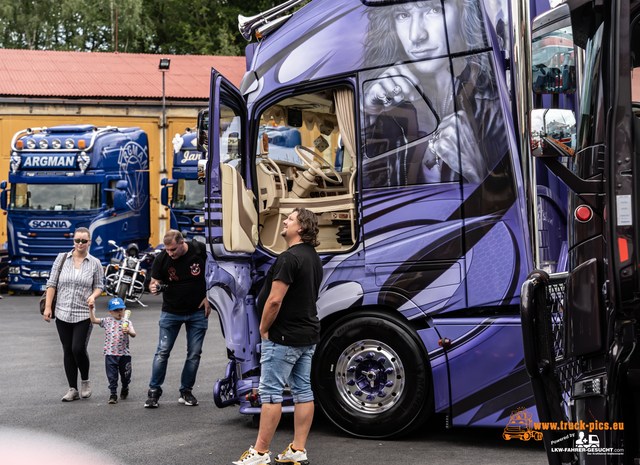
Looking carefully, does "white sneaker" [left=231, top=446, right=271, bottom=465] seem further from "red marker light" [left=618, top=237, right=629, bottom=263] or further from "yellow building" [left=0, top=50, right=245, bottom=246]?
"yellow building" [left=0, top=50, right=245, bottom=246]

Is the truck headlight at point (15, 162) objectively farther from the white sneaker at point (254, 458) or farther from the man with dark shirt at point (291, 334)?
the white sneaker at point (254, 458)

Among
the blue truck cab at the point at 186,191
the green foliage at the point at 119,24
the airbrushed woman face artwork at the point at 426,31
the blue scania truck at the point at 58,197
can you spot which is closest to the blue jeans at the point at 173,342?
the airbrushed woman face artwork at the point at 426,31

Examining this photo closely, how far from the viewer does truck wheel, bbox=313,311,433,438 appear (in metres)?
6.29

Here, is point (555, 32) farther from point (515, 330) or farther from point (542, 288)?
point (515, 330)

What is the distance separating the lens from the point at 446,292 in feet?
20.4

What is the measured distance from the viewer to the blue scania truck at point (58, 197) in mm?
18938

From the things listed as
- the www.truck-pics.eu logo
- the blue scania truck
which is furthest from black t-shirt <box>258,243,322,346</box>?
the www.truck-pics.eu logo

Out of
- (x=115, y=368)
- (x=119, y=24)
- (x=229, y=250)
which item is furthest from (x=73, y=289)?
(x=119, y=24)

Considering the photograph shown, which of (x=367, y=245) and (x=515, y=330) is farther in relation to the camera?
(x=367, y=245)

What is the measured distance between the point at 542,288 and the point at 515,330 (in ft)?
6.21

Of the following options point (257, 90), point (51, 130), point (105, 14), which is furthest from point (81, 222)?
point (105, 14)

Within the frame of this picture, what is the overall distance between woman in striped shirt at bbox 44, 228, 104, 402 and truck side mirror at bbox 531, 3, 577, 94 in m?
5.55

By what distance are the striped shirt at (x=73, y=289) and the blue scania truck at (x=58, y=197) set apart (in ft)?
34.7

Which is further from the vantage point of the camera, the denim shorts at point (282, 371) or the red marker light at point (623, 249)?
the denim shorts at point (282, 371)
